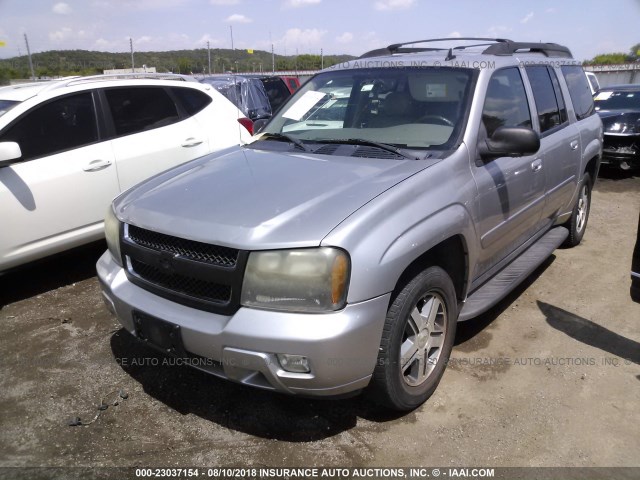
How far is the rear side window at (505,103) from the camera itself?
3303 mm

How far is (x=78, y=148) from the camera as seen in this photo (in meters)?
4.50

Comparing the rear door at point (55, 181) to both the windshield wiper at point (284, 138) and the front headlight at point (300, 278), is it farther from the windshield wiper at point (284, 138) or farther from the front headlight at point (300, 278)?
the front headlight at point (300, 278)

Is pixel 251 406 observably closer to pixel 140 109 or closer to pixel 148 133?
pixel 148 133

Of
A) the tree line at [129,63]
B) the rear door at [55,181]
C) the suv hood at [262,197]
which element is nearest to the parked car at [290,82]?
the rear door at [55,181]

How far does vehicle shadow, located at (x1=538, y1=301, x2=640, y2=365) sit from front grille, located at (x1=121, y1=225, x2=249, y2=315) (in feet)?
8.80

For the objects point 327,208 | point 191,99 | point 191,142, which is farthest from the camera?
point 191,99

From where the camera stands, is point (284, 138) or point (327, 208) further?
point (284, 138)

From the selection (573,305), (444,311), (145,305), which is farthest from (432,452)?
(573,305)

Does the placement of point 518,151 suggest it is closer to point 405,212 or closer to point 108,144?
point 405,212

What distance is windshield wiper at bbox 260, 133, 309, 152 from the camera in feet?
10.9

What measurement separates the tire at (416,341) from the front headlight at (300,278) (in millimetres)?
386

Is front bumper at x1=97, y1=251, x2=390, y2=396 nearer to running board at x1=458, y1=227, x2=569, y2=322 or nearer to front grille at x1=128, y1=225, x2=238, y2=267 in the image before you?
front grille at x1=128, y1=225, x2=238, y2=267

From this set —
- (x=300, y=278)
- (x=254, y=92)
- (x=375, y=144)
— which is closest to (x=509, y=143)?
(x=375, y=144)

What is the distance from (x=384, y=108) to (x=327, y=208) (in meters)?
1.35
